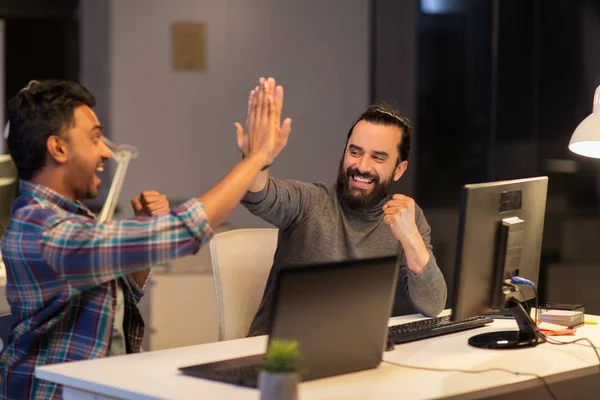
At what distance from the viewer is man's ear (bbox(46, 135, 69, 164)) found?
2045 mm

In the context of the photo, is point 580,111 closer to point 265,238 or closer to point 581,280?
point 581,280

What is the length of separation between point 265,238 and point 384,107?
567 millimetres

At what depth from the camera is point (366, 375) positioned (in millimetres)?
2062

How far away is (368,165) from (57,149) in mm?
1113

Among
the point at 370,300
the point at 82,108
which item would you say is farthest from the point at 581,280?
the point at 82,108

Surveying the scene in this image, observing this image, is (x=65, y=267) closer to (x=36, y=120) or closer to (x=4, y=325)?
(x=36, y=120)

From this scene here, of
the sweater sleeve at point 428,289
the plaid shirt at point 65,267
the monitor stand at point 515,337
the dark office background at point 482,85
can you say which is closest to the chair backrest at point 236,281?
the sweater sleeve at point 428,289

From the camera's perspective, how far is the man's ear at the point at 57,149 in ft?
6.71

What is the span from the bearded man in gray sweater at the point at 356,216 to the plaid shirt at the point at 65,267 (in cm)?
68

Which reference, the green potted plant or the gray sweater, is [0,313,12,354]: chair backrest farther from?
the green potted plant

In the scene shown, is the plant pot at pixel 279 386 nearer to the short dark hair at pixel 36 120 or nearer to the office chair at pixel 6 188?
the short dark hair at pixel 36 120

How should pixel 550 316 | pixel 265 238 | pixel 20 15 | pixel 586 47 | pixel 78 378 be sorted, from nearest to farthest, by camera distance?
pixel 78 378, pixel 550 316, pixel 265 238, pixel 586 47, pixel 20 15

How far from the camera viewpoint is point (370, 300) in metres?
2.05

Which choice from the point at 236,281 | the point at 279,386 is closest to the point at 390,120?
the point at 236,281
